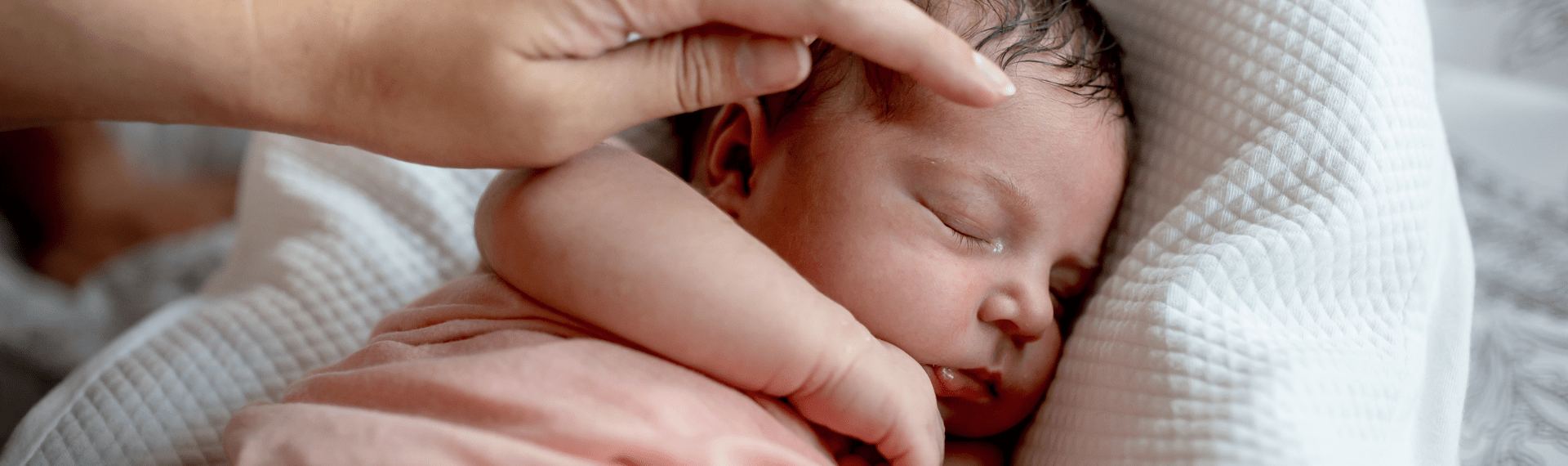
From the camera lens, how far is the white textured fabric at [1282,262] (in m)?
0.83

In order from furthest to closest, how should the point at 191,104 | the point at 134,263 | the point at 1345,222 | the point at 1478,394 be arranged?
the point at 134,263 < the point at 1478,394 < the point at 1345,222 < the point at 191,104

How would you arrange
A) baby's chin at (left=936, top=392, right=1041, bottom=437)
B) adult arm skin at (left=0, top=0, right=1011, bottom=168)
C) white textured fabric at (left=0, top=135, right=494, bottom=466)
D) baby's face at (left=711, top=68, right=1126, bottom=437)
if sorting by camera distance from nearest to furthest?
adult arm skin at (left=0, top=0, right=1011, bottom=168)
baby's face at (left=711, top=68, right=1126, bottom=437)
baby's chin at (left=936, top=392, right=1041, bottom=437)
white textured fabric at (left=0, top=135, right=494, bottom=466)

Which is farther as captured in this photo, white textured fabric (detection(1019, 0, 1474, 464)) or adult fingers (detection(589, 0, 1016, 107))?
white textured fabric (detection(1019, 0, 1474, 464))

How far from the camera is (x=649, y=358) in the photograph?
81cm

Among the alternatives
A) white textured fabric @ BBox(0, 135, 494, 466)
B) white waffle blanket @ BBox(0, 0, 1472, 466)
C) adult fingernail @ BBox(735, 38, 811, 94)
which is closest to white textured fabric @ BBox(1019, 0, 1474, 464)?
white waffle blanket @ BBox(0, 0, 1472, 466)

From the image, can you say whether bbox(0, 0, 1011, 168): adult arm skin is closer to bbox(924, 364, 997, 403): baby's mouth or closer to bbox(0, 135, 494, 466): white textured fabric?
bbox(924, 364, 997, 403): baby's mouth

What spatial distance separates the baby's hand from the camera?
2.66ft

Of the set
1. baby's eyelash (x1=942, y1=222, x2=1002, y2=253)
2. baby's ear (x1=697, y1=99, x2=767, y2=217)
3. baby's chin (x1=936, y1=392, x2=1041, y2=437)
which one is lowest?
baby's chin (x1=936, y1=392, x2=1041, y2=437)

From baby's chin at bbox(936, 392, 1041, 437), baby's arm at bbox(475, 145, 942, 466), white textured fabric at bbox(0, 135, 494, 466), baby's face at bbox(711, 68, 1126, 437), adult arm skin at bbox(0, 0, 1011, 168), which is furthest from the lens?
white textured fabric at bbox(0, 135, 494, 466)

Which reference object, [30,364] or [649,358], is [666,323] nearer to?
[649,358]

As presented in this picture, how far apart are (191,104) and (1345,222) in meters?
1.05

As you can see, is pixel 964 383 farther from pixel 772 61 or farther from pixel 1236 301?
pixel 772 61

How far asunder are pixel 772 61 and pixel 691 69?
0.21 feet

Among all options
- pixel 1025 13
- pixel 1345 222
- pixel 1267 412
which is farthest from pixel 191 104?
pixel 1345 222
